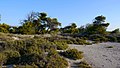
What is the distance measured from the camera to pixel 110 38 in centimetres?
4025

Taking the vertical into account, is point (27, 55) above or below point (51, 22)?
below

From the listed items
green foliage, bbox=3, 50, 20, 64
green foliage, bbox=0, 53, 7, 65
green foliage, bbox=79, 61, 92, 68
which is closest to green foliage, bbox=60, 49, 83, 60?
green foliage, bbox=79, 61, 92, 68

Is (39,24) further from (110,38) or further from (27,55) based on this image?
(27,55)

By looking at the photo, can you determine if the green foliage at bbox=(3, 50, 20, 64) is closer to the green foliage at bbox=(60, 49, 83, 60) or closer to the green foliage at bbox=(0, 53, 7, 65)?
the green foliage at bbox=(0, 53, 7, 65)

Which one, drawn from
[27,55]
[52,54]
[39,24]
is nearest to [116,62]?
[52,54]

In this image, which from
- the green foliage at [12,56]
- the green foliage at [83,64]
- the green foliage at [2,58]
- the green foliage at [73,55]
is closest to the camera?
the green foliage at [2,58]

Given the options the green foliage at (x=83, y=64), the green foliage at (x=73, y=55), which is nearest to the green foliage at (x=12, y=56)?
the green foliage at (x=73, y=55)

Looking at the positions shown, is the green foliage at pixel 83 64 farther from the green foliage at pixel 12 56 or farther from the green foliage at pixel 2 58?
the green foliage at pixel 2 58

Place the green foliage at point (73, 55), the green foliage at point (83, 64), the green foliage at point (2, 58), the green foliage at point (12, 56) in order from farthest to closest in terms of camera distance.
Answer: the green foliage at point (73, 55) → the green foliage at point (83, 64) → the green foliage at point (12, 56) → the green foliage at point (2, 58)

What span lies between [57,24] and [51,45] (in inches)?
1999

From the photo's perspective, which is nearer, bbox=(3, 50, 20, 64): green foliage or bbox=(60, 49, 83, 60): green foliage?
bbox=(3, 50, 20, 64): green foliage

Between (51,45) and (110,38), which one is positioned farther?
(110,38)

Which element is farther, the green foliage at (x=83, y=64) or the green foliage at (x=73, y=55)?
the green foliage at (x=73, y=55)

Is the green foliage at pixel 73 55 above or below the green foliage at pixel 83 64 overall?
above
